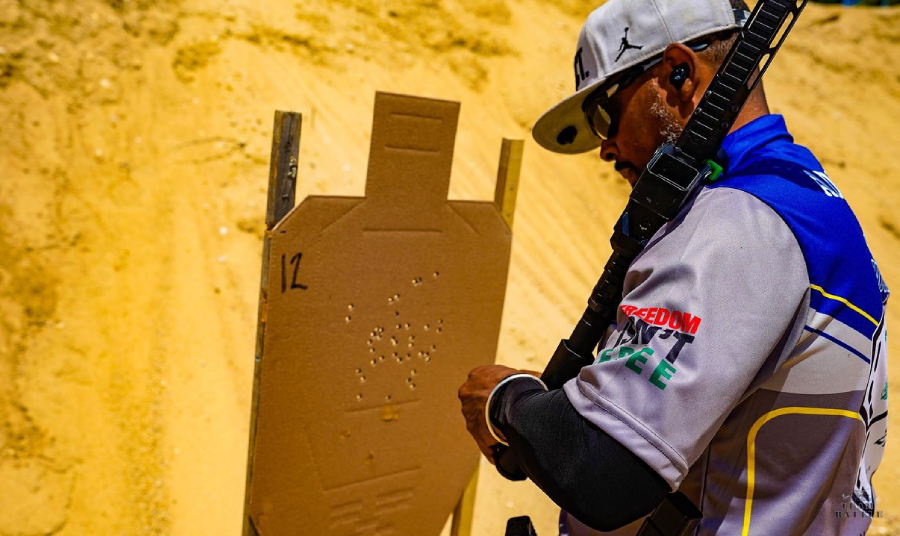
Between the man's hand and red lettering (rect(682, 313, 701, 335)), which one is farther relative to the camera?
the man's hand

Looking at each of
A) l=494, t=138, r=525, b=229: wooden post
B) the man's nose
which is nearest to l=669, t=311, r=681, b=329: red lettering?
the man's nose

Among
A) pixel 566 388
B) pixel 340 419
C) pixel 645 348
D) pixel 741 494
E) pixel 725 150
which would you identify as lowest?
pixel 340 419

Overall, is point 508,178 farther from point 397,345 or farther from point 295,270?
point 295,270

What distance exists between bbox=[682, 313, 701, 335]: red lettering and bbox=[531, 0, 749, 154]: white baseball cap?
602 millimetres

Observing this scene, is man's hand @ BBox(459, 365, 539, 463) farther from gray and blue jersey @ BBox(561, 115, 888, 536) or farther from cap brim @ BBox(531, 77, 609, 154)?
cap brim @ BBox(531, 77, 609, 154)

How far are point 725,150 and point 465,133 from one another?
452 centimetres

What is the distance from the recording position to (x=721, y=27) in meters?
1.33

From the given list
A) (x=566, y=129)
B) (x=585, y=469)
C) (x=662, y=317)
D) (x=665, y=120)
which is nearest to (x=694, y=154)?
(x=665, y=120)

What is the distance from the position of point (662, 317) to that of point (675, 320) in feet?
0.07

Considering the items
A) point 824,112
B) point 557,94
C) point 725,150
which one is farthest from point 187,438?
point 824,112

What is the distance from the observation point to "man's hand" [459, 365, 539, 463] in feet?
4.81

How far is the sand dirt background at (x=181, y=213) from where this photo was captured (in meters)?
3.36

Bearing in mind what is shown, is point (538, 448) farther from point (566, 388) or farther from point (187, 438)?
point (187, 438)

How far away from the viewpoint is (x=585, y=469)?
106cm
